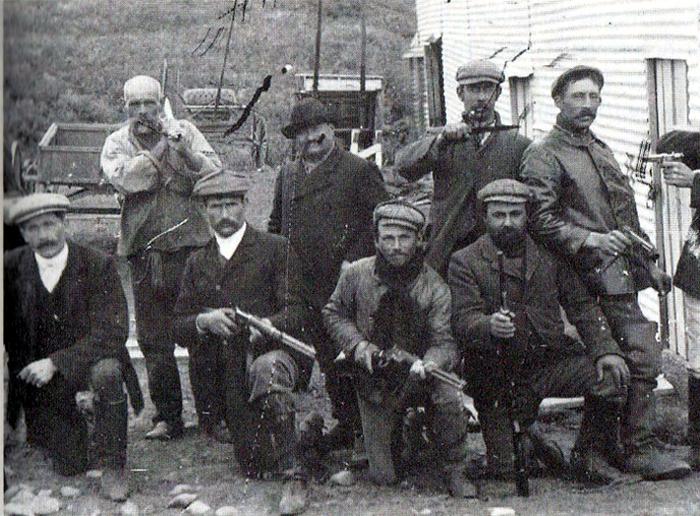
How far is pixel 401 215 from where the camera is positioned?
13.6 ft

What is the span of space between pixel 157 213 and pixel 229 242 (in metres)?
0.40

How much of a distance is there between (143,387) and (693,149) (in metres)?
2.86

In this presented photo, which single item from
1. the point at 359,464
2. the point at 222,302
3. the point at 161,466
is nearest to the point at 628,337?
the point at 359,464

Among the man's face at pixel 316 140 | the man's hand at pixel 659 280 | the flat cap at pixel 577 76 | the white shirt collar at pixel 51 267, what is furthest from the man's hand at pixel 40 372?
the man's hand at pixel 659 280

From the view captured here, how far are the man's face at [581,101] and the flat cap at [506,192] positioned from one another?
431mm

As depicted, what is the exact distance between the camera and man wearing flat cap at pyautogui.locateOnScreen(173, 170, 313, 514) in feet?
14.3

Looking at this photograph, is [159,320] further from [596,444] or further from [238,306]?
[596,444]

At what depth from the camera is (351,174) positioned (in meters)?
4.52

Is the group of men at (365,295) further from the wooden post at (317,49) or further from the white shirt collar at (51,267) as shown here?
the wooden post at (317,49)

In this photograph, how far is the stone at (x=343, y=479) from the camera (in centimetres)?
432

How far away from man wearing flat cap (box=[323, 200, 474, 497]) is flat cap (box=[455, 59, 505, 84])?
737mm

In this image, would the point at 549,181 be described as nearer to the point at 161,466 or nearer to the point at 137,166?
the point at 137,166

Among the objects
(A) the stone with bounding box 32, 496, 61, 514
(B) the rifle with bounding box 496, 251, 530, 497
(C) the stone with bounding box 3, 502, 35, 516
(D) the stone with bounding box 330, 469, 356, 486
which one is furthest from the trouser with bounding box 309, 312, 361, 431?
(C) the stone with bounding box 3, 502, 35, 516

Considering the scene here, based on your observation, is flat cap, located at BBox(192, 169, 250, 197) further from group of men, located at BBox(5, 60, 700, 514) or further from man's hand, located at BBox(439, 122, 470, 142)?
man's hand, located at BBox(439, 122, 470, 142)
